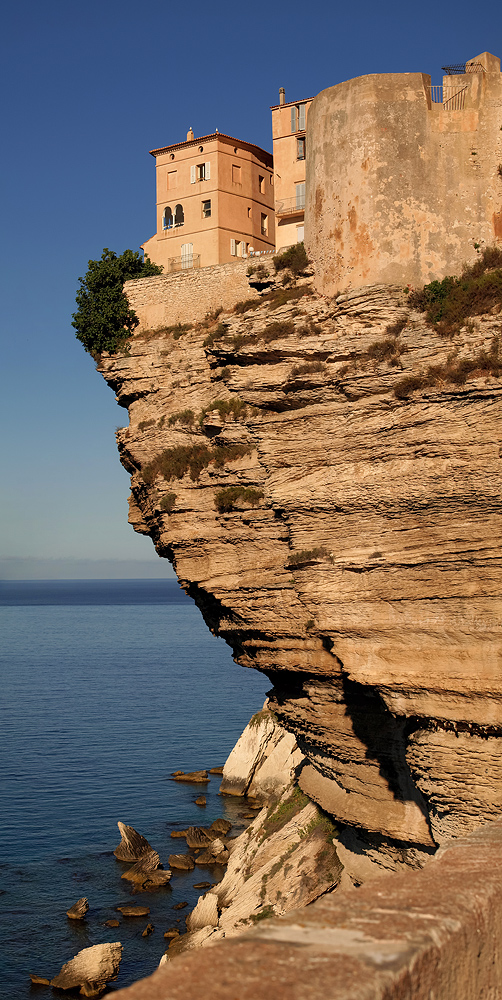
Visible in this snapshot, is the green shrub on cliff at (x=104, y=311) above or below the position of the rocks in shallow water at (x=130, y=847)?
above

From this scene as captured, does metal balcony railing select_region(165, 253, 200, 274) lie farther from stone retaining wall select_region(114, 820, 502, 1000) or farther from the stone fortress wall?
stone retaining wall select_region(114, 820, 502, 1000)

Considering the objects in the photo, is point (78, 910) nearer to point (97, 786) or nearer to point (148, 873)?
point (148, 873)

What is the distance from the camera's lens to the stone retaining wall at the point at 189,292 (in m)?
26.1

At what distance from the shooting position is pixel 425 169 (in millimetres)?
20656

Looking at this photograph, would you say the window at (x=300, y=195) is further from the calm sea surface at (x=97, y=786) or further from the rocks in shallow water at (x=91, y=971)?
the calm sea surface at (x=97, y=786)

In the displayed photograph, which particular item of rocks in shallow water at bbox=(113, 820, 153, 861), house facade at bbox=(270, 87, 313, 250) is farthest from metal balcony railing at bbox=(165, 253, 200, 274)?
rocks in shallow water at bbox=(113, 820, 153, 861)

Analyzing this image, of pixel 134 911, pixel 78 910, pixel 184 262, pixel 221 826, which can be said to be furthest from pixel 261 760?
pixel 184 262

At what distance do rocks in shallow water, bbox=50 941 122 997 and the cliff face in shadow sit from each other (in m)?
9.95

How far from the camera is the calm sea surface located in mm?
32344

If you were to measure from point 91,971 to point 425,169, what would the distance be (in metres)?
26.6

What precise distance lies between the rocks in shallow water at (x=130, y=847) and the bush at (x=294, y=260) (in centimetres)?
2740

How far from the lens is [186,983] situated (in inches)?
171

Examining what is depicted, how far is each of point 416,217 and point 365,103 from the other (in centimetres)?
308

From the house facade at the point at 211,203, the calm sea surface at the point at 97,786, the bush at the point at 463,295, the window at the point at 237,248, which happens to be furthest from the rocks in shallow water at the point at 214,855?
the bush at the point at 463,295
